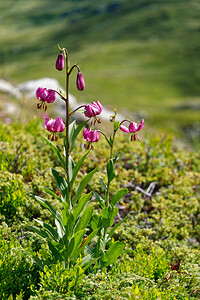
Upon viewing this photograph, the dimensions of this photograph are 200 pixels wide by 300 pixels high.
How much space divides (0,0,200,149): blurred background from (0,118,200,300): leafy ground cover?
120 feet

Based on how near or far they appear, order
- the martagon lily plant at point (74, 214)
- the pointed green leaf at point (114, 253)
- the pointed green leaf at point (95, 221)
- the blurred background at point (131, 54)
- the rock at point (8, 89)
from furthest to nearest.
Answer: the blurred background at point (131, 54)
the rock at point (8, 89)
the pointed green leaf at point (95, 221)
the pointed green leaf at point (114, 253)
the martagon lily plant at point (74, 214)

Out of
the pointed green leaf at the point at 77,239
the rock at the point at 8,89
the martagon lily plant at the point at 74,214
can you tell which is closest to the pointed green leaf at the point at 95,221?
the martagon lily plant at the point at 74,214

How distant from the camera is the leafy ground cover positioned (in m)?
3.10

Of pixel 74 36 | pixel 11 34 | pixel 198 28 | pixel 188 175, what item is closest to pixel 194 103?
pixel 188 175

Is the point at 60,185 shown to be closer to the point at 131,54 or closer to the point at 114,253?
the point at 114,253

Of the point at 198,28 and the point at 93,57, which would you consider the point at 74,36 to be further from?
the point at 198,28

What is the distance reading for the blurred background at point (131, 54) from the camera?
279ft

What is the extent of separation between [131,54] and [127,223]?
134 metres

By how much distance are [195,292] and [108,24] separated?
177 metres

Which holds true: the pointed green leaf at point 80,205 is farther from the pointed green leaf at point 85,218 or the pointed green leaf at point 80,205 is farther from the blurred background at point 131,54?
the blurred background at point 131,54

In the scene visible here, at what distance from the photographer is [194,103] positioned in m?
71.5

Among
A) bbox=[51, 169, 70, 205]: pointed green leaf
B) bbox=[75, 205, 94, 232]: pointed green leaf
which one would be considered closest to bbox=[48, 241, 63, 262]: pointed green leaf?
bbox=[75, 205, 94, 232]: pointed green leaf

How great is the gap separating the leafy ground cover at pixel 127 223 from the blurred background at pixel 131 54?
36519 millimetres

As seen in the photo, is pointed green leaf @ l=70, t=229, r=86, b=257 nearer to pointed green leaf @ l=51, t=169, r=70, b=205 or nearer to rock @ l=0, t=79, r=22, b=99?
pointed green leaf @ l=51, t=169, r=70, b=205
